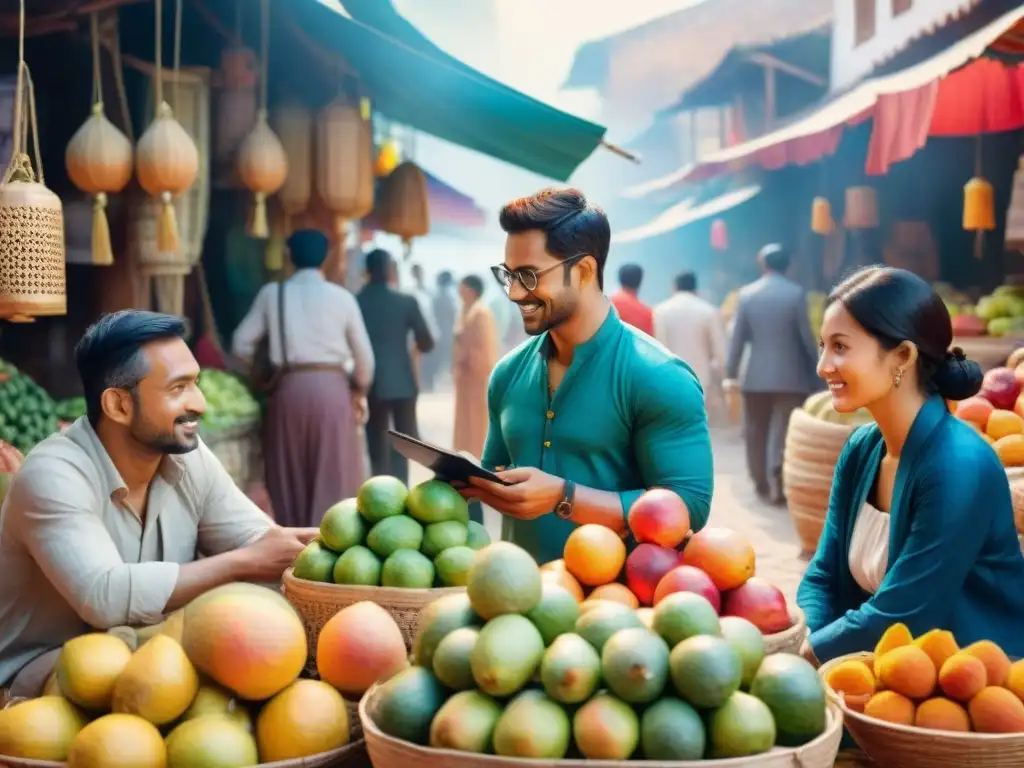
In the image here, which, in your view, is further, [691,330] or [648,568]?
[691,330]

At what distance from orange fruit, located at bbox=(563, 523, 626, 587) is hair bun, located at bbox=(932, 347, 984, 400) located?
35.8 inches

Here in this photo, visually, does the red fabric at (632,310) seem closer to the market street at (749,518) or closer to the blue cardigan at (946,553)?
the market street at (749,518)

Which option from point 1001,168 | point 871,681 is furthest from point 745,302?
point 871,681

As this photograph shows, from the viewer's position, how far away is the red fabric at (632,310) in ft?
28.3

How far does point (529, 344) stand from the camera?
10.9ft

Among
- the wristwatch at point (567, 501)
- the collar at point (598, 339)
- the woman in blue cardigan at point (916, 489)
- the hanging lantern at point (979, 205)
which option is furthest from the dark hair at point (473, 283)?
the woman in blue cardigan at point (916, 489)

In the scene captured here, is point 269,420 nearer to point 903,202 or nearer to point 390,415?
point 390,415

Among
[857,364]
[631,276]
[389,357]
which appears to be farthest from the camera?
[631,276]

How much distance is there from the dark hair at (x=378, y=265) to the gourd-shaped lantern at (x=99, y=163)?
8.08ft

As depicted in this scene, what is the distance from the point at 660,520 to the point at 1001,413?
323cm

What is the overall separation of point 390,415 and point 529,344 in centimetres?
553

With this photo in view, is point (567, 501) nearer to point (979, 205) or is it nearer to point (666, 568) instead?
point (666, 568)

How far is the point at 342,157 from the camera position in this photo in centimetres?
697

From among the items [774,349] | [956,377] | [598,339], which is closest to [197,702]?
[598,339]
